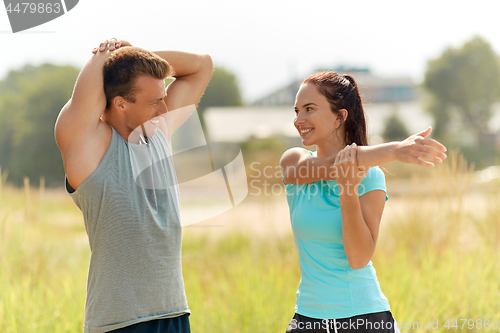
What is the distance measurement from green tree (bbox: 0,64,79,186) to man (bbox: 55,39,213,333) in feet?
62.5

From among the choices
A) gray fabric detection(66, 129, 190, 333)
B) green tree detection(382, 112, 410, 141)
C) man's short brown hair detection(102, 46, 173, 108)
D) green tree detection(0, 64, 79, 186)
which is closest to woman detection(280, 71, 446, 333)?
gray fabric detection(66, 129, 190, 333)

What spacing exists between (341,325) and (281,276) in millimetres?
2316

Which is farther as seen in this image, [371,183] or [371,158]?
[371,183]

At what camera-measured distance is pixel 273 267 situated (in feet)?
14.4

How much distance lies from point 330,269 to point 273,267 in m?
2.60

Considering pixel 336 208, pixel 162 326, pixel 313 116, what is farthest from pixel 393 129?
pixel 162 326

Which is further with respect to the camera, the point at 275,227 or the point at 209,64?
the point at 275,227

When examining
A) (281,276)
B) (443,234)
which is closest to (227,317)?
(281,276)

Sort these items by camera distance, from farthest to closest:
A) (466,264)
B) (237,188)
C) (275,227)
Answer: (275,227) < (466,264) < (237,188)

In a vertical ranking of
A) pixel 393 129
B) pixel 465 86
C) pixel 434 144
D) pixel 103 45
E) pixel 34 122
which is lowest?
pixel 393 129

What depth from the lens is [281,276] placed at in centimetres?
407

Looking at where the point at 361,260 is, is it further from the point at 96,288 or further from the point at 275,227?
the point at 275,227

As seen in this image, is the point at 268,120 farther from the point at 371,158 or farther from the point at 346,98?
the point at 371,158

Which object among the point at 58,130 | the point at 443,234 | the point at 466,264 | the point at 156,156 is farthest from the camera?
the point at 443,234
